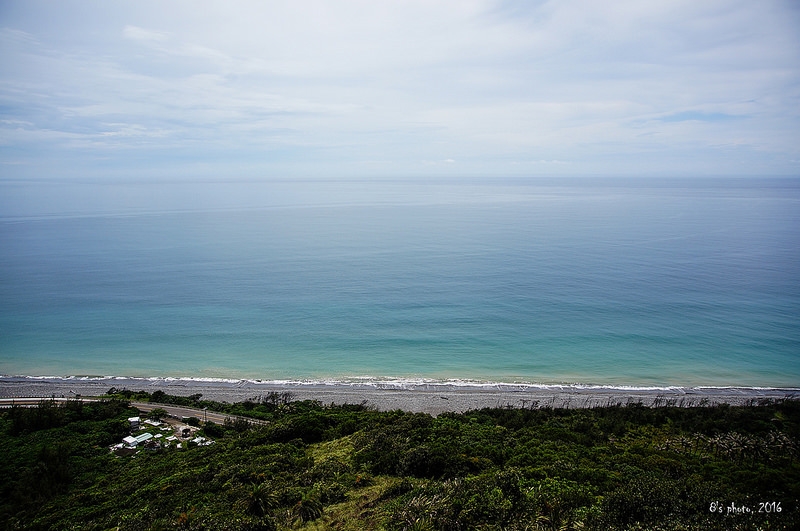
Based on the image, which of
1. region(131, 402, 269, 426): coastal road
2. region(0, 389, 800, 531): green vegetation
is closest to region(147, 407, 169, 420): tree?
region(0, 389, 800, 531): green vegetation

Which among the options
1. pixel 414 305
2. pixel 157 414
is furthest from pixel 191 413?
pixel 414 305

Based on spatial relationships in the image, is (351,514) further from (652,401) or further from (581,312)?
(581,312)

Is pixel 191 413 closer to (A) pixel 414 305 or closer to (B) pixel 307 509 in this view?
(B) pixel 307 509

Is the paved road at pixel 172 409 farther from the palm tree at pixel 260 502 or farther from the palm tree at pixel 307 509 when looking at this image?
the palm tree at pixel 307 509

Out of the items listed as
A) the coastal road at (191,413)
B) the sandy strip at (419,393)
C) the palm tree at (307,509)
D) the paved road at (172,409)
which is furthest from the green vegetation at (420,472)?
the sandy strip at (419,393)

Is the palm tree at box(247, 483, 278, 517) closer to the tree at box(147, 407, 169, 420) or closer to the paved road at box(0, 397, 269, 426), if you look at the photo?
the paved road at box(0, 397, 269, 426)

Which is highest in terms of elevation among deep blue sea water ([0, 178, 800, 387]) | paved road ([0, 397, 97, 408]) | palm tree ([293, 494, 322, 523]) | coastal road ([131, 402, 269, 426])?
deep blue sea water ([0, 178, 800, 387])

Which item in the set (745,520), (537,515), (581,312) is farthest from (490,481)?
(581,312)
